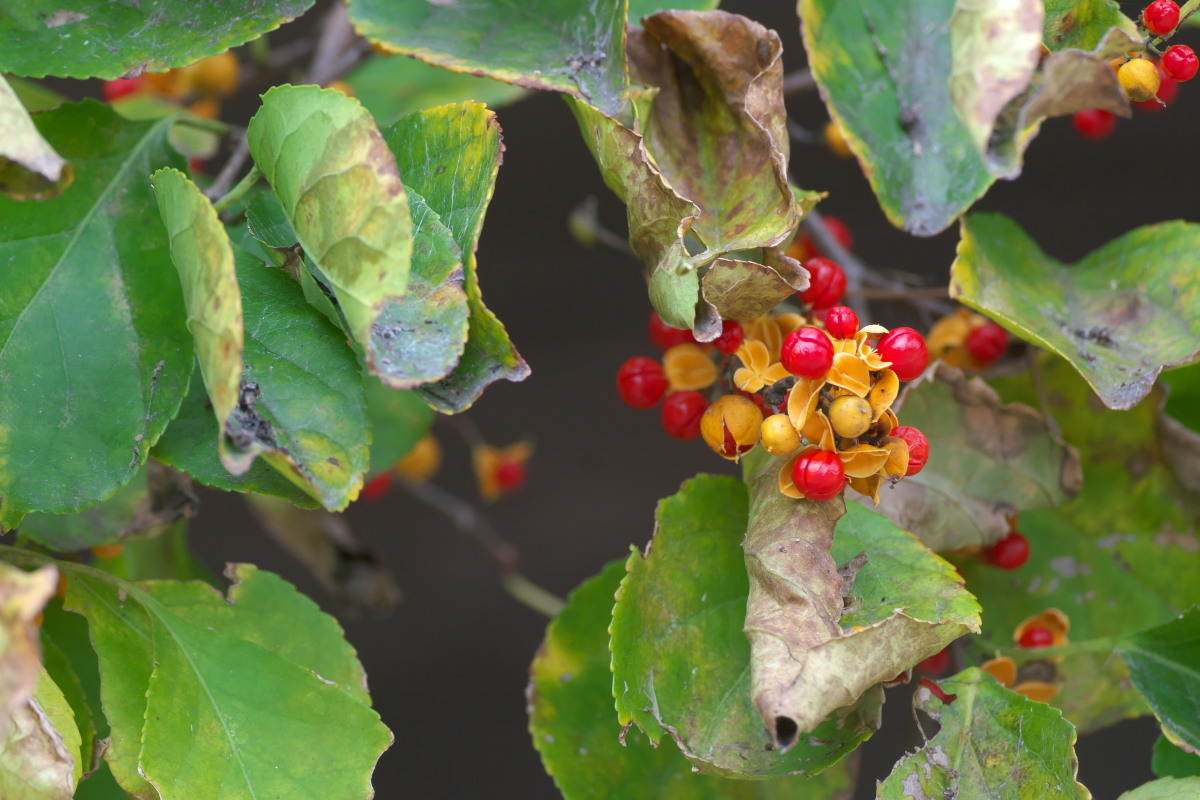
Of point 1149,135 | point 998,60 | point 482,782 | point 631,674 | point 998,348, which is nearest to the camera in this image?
point 998,60

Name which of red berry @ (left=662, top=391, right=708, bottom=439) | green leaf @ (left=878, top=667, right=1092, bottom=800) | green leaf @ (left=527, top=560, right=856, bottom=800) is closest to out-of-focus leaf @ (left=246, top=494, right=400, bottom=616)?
green leaf @ (left=527, top=560, right=856, bottom=800)

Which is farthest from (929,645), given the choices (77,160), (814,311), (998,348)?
(77,160)

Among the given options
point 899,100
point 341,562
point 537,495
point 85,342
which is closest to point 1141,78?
point 899,100

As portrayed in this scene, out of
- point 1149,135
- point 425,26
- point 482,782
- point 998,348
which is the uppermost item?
point 425,26

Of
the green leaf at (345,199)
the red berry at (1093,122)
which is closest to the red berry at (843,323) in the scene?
the green leaf at (345,199)

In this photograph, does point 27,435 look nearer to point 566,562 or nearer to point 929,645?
point 929,645
